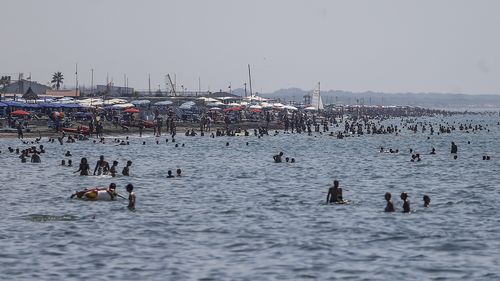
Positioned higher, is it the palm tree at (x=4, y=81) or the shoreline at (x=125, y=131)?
the palm tree at (x=4, y=81)

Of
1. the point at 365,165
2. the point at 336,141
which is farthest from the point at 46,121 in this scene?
the point at 365,165

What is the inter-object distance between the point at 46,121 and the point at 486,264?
87.5m

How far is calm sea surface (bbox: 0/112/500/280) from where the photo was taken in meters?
25.6

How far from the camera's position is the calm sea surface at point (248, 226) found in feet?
84.0

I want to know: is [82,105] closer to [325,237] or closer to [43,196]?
[43,196]

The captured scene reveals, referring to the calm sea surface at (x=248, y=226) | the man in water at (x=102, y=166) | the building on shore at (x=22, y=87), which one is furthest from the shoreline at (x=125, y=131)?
the building on shore at (x=22, y=87)

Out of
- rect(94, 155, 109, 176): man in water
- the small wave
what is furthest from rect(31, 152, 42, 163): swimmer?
the small wave

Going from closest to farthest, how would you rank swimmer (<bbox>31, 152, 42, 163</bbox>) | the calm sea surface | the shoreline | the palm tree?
the calm sea surface < swimmer (<bbox>31, 152, 42, 163</bbox>) < the shoreline < the palm tree

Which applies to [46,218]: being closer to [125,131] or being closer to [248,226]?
[248,226]

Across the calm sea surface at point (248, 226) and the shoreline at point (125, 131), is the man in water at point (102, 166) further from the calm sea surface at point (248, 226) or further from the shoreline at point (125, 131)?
the shoreline at point (125, 131)

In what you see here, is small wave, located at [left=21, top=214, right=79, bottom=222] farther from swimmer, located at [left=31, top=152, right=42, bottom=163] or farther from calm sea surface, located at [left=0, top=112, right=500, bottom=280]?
swimmer, located at [left=31, top=152, right=42, bottom=163]

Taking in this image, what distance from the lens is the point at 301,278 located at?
79.7 feet

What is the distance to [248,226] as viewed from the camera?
33.7 metres

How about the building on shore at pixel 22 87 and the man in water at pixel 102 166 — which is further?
the building on shore at pixel 22 87
